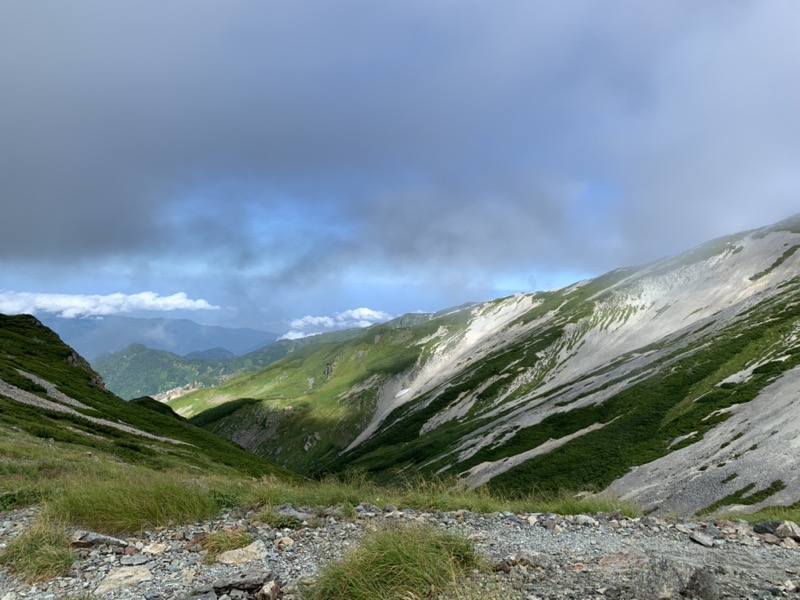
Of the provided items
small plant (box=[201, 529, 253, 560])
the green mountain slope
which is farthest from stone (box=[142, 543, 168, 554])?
the green mountain slope

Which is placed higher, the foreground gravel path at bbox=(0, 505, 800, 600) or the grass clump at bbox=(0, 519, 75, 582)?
the grass clump at bbox=(0, 519, 75, 582)

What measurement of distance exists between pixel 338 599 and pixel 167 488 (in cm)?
675

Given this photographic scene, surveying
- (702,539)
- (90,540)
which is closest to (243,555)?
(90,540)

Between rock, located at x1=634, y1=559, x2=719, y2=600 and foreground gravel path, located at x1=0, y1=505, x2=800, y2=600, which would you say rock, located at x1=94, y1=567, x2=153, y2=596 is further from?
rock, located at x1=634, y1=559, x2=719, y2=600

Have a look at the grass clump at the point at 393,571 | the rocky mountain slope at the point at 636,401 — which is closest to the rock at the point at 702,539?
the grass clump at the point at 393,571

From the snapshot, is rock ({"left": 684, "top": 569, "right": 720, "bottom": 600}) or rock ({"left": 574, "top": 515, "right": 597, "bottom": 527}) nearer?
rock ({"left": 684, "top": 569, "right": 720, "bottom": 600})

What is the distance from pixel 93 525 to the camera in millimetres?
9797

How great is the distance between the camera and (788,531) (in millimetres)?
10500

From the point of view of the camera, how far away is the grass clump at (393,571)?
21.5ft

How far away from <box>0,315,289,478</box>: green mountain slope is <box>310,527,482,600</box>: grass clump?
1640cm

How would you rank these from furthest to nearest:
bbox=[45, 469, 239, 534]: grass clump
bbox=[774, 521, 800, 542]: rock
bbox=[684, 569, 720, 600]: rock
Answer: bbox=[774, 521, 800, 542]: rock → bbox=[45, 469, 239, 534]: grass clump → bbox=[684, 569, 720, 600]: rock

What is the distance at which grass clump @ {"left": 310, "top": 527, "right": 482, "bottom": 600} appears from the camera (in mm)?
6551

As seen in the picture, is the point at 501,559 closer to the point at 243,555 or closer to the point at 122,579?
the point at 243,555

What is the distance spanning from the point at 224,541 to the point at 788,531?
13069 millimetres
